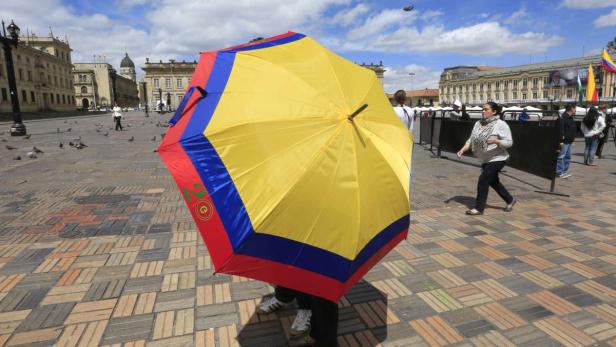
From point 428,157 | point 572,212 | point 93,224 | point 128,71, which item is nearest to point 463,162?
point 428,157

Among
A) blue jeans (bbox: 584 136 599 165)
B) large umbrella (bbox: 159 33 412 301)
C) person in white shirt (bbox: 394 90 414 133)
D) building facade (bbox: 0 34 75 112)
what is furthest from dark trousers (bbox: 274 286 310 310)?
building facade (bbox: 0 34 75 112)

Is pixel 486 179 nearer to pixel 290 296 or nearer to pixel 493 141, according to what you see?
pixel 493 141

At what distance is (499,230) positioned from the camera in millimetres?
4844

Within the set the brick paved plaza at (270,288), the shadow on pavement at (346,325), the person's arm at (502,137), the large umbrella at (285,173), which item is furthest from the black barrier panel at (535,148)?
the large umbrella at (285,173)

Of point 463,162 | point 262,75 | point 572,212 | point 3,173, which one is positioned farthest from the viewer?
point 463,162

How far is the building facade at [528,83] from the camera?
82688mm

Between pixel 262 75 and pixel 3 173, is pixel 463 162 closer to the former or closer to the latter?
pixel 262 75

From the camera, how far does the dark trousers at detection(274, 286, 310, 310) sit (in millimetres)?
2496

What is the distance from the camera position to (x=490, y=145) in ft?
17.0

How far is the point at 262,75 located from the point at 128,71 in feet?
502

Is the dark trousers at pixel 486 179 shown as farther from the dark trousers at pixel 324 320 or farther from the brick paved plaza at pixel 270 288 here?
the dark trousers at pixel 324 320

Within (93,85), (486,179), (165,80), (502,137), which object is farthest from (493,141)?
(93,85)

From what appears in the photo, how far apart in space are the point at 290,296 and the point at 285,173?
60.7 inches

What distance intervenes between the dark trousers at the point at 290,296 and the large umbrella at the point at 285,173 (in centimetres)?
83
